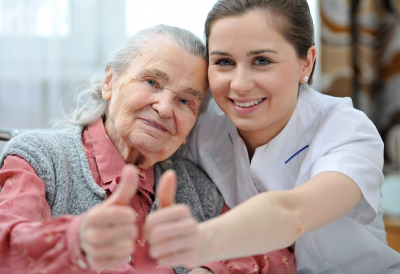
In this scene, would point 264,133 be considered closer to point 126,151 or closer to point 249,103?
point 249,103

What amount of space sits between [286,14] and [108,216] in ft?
2.77

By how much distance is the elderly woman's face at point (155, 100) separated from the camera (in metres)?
1.15

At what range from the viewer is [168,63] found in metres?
1.16

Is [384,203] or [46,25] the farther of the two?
[384,203]

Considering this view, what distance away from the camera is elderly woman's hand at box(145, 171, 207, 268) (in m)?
0.64

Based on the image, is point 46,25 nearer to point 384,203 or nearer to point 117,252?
point 117,252

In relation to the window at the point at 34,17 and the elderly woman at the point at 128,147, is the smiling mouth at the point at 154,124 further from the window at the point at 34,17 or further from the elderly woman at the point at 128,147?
the window at the point at 34,17

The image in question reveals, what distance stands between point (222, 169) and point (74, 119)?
21.9 inches

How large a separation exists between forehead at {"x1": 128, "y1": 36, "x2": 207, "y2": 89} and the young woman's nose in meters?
0.14

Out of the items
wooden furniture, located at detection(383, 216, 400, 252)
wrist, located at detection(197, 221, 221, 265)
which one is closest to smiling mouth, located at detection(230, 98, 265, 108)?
wrist, located at detection(197, 221, 221, 265)

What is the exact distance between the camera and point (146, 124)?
3.77 ft

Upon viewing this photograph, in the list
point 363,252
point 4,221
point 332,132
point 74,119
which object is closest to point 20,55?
point 74,119

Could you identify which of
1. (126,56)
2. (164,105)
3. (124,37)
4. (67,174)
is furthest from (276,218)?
(124,37)

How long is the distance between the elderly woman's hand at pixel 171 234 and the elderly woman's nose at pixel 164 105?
1.68 feet
